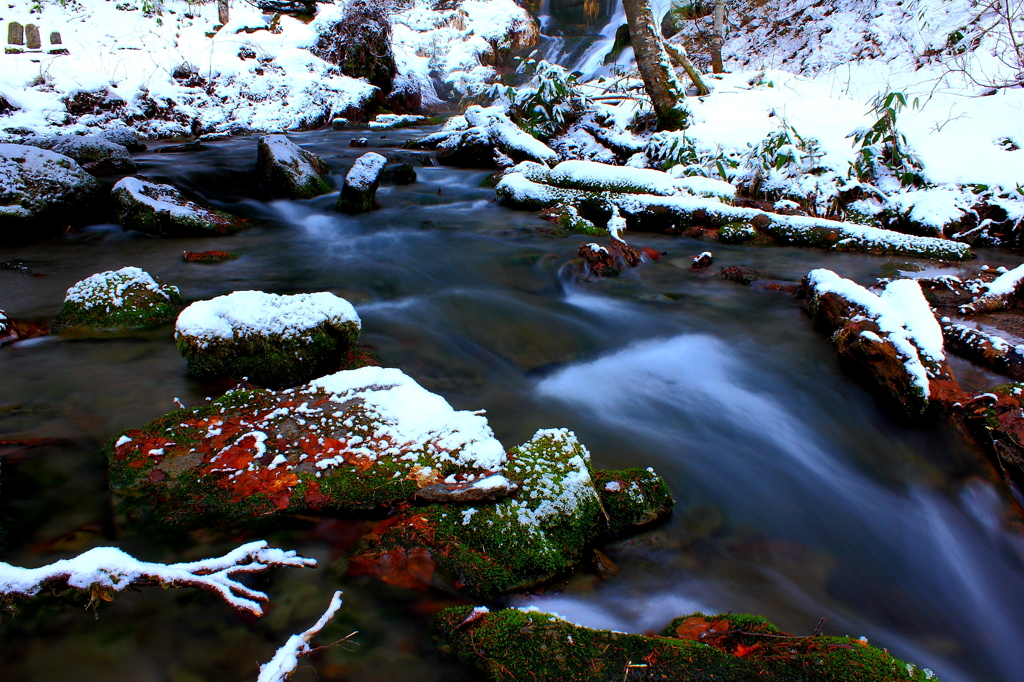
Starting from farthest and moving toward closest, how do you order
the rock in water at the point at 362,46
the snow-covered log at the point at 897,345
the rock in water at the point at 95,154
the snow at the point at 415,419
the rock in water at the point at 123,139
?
the rock in water at the point at 362,46
the rock in water at the point at 123,139
the rock in water at the point at 95,154
the snow-covered log at the point at 897,345
the snow at the point at 415,419

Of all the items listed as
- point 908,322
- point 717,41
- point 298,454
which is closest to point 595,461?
point 298,454

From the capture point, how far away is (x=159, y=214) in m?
6.13

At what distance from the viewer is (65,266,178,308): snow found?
376 cm

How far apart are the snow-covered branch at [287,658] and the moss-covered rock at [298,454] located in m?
0.58

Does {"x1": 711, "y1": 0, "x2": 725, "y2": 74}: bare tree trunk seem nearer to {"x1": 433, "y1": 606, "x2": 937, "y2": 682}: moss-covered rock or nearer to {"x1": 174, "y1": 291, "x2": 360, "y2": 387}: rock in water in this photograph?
{"x1": 174, "y1": 291, "x2": 360, "y2": 387}: rock in water

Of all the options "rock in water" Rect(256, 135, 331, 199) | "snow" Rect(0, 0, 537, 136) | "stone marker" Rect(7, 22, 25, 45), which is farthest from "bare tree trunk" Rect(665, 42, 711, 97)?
"stone marker" Rect(7, 22, 25, 45)

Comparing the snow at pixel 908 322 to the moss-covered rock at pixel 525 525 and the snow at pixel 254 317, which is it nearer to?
the moss-covered rock at pixel 525 525

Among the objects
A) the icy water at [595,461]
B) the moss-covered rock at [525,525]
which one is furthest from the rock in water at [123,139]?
the moss-covered rock at [525,525]

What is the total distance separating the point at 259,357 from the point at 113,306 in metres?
1.70

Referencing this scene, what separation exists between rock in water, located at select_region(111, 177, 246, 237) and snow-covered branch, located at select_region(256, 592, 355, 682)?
6069 millimetres

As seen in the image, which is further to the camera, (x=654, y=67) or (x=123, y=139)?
(x=123, y=139)

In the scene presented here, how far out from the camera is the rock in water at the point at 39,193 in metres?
5.70

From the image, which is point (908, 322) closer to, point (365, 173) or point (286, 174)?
point (365, 173)

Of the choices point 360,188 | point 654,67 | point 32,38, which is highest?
point 32,38
